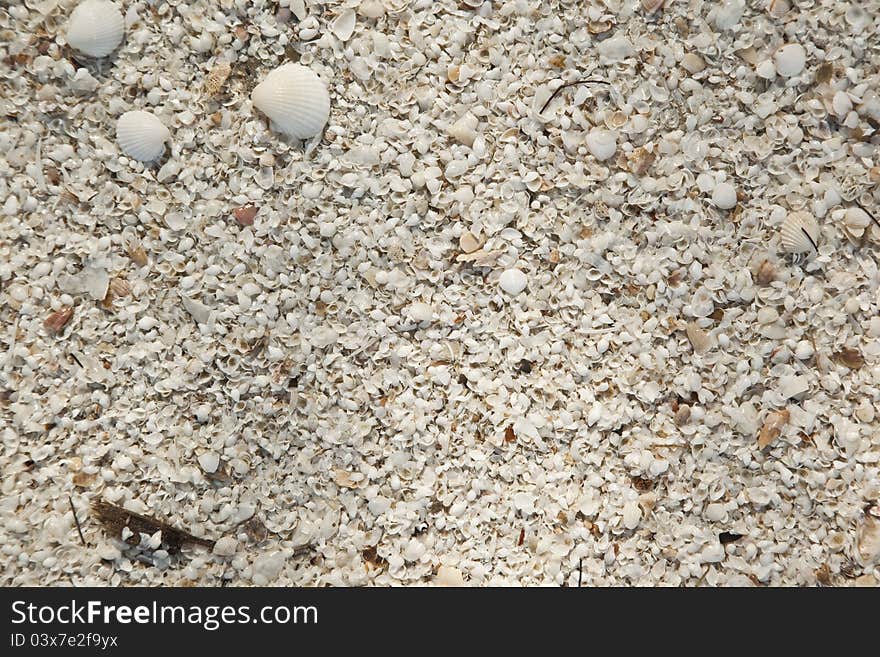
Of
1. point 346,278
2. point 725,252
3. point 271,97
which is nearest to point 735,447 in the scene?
point 725,252

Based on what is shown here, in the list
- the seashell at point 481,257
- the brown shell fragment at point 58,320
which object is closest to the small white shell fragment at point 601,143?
the seashell at point 481,257

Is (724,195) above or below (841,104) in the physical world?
below

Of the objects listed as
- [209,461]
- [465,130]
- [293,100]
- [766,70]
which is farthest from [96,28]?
[766,70]

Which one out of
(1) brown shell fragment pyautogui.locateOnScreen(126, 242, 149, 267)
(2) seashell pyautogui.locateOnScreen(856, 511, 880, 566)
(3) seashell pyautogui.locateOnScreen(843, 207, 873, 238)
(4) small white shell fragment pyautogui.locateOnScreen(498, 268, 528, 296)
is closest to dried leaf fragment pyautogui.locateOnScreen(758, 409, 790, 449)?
(2) seashell pyautogui.locateOnScreen(856, 511, 880, 566)

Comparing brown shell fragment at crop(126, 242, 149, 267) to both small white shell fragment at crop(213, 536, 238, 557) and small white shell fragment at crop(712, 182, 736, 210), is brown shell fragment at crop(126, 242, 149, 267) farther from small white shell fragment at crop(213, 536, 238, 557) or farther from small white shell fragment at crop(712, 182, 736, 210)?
small white shell fragment at crop(712, 182, 736, 210)

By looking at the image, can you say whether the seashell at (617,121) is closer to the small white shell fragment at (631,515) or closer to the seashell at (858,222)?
the seashell at (858,222)

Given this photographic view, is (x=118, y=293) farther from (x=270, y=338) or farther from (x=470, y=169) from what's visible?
(x=470, y=169)

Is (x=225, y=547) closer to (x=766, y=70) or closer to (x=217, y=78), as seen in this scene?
(x=217, y=78)
